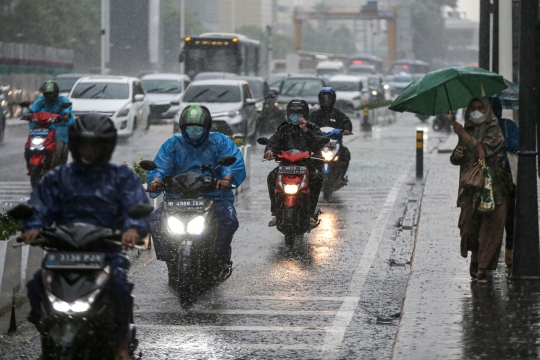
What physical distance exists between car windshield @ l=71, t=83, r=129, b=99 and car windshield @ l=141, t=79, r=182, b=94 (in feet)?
30.4

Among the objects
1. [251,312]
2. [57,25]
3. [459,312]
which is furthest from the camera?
[57,25]

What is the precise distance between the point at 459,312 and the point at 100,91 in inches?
899

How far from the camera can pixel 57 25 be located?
59.7 m

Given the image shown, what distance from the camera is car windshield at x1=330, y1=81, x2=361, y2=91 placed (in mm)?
46812

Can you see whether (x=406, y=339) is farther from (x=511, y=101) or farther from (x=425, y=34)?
(x=425, y=34)

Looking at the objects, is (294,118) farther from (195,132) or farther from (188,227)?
(188,227)

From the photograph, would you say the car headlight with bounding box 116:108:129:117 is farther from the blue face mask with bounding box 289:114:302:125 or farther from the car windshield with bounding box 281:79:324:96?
the blue face mask with bounding box 289:114:302:125

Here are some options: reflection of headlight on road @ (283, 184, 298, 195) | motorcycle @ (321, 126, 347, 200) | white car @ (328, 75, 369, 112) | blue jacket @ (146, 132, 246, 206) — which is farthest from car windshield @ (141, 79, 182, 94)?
blue jacket @ (146, 132, 246, 206)

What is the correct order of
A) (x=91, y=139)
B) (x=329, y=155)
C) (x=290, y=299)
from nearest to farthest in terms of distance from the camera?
(x=91, y=139)
(x=290, y=299)
(x=329, y=155)

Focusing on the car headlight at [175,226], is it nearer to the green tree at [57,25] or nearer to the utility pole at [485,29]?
the utility pole at [485,29]

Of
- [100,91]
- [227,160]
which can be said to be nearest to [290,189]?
[227,160]

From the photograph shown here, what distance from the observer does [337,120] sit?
1628 cm

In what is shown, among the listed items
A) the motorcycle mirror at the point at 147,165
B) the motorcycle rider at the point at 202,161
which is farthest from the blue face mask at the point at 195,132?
the motorcycle mirror at the point at 147,165

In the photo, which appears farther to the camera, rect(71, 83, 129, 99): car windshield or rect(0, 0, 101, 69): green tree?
rect(0, 0, 101, 69): green tree
